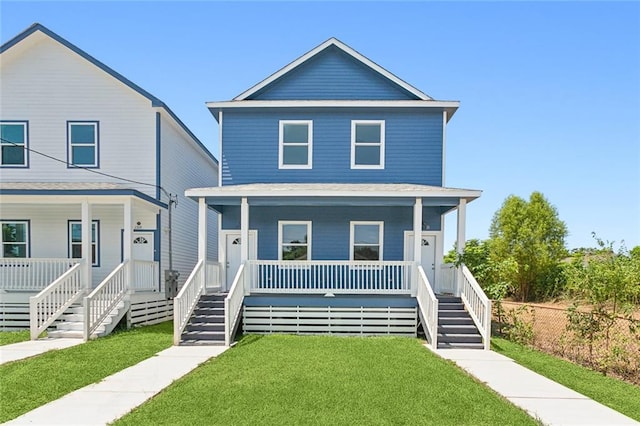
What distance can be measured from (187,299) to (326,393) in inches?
206

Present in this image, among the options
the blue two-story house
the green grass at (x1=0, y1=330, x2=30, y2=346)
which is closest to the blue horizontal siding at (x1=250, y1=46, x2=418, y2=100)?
the blue two-story house

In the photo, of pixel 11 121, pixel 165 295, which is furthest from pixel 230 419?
pixel 11 121

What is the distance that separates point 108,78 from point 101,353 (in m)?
9.05

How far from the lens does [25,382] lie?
18.7 feet

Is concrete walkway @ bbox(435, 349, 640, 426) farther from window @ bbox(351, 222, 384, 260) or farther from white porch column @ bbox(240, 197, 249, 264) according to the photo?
white porch column @ bbox(240, 197, 249, 264)

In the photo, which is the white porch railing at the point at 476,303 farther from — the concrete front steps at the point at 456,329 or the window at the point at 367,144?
the window at the point at 367,144

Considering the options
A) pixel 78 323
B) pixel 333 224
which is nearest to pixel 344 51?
pixel 333 224

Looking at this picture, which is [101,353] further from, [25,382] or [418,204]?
[418,204]

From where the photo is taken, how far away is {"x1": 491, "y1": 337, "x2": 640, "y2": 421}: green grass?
5.29 m

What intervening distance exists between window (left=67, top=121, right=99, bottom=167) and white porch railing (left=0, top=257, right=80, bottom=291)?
3.40 meters

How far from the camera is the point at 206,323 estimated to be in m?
9.30

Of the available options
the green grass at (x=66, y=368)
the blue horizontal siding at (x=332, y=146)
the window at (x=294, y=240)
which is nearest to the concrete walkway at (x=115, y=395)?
the green grass at (x=66, y=368)

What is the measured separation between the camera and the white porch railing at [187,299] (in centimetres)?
852

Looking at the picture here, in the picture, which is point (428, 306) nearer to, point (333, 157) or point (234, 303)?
point (234, 303)
